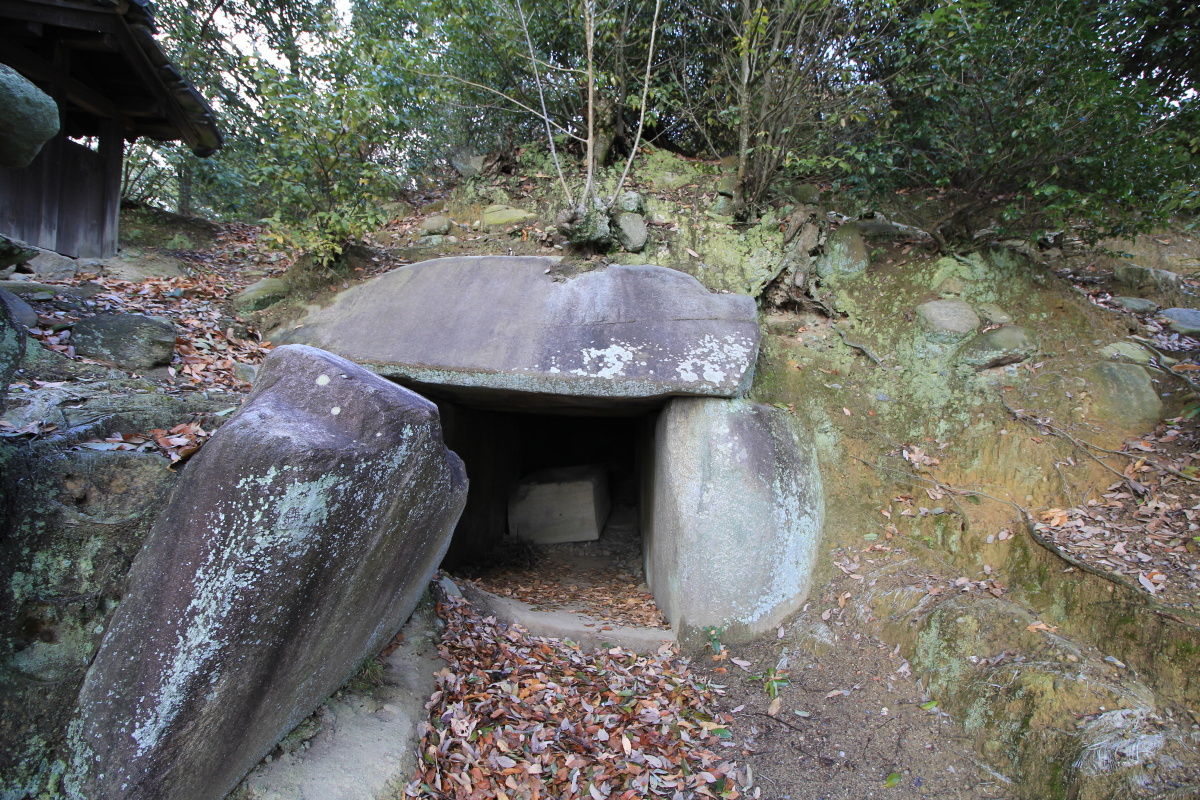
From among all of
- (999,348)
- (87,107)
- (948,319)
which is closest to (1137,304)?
(999,348)

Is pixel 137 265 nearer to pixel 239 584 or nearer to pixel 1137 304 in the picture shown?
pixel 239 584

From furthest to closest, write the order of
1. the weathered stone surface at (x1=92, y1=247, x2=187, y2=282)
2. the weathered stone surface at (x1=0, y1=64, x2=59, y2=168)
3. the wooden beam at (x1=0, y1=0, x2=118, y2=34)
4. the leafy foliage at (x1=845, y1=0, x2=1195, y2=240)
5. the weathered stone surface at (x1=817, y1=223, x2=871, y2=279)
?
the weathered stone surface at (x1=817, y1=223, x2=871, y2=279), the weathered stone surface at (x1=92, y1=247, x2=187, y2=282), the leafy foliage at (x1=845, y1=0, x2=1195, y2=240), the wooden beam at (x1=0, y1=0, x2=118, y2=34), the weathered stone surface at (x1=0, y1=64, x2=59, y2=168)

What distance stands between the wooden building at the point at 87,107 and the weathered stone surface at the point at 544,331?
7.30ft

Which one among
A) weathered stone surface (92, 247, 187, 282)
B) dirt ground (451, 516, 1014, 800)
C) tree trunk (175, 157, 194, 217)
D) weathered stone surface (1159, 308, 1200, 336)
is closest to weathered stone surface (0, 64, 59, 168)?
dirt ground (451, 516, 1014, 800)

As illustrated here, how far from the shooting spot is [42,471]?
2.59 metres

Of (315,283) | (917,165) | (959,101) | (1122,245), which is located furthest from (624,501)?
(1122,245)

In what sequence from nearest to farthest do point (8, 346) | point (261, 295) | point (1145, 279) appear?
point (8, 346), point (261, 295), point (1145, 279)

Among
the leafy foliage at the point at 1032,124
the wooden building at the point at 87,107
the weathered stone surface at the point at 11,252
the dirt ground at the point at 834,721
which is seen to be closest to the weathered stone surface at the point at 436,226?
the wooden building at the point at 87,107

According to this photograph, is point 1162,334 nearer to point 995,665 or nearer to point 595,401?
point 995,665

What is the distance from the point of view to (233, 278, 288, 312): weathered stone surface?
6023 millimetres

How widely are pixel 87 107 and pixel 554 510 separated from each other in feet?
19.7

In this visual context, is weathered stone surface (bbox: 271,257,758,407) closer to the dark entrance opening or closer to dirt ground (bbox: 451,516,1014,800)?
the dark entrance opening

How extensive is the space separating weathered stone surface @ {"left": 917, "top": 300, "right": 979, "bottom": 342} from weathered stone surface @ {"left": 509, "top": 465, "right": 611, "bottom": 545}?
3925 millimetres

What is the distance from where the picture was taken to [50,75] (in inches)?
208
